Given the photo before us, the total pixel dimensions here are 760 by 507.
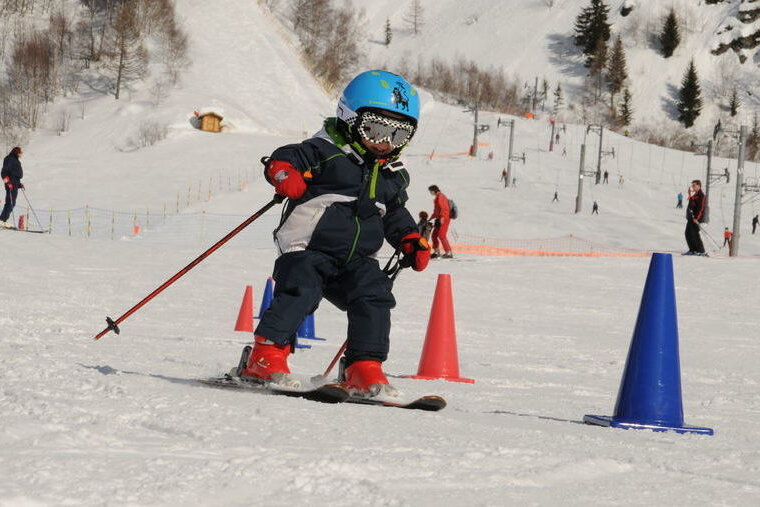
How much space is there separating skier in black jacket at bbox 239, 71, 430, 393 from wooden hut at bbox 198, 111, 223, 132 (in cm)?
5437

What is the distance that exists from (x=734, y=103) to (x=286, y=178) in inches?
4881

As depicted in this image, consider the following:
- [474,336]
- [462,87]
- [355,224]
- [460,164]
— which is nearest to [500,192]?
[460,164]

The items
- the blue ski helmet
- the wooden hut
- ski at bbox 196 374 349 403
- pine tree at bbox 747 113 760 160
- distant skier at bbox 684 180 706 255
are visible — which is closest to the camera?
ski at bbox 196 374 349 403

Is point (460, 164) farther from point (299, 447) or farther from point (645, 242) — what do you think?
point (299, 447)

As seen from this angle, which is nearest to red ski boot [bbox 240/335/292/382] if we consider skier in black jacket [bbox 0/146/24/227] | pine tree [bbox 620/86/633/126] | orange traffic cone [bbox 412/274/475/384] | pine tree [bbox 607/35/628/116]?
orange traffic cone [bbox 412/274/475/384]

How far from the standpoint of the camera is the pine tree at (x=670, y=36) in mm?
125562

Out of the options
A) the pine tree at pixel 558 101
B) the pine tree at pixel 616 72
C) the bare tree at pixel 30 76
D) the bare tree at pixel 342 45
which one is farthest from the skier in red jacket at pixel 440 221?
the pine tree at pixel 616 72

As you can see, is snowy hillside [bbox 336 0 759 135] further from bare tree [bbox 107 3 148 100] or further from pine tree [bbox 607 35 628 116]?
bare tree [bbox 107 3 148 100]

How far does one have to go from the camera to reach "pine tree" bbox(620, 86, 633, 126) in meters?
117

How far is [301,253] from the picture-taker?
13.7 feet

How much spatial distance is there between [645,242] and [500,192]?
410 inches

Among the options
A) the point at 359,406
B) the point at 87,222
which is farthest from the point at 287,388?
the point at 87,222

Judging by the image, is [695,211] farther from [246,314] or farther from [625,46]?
[625,46]

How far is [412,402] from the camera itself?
12.6 feet
